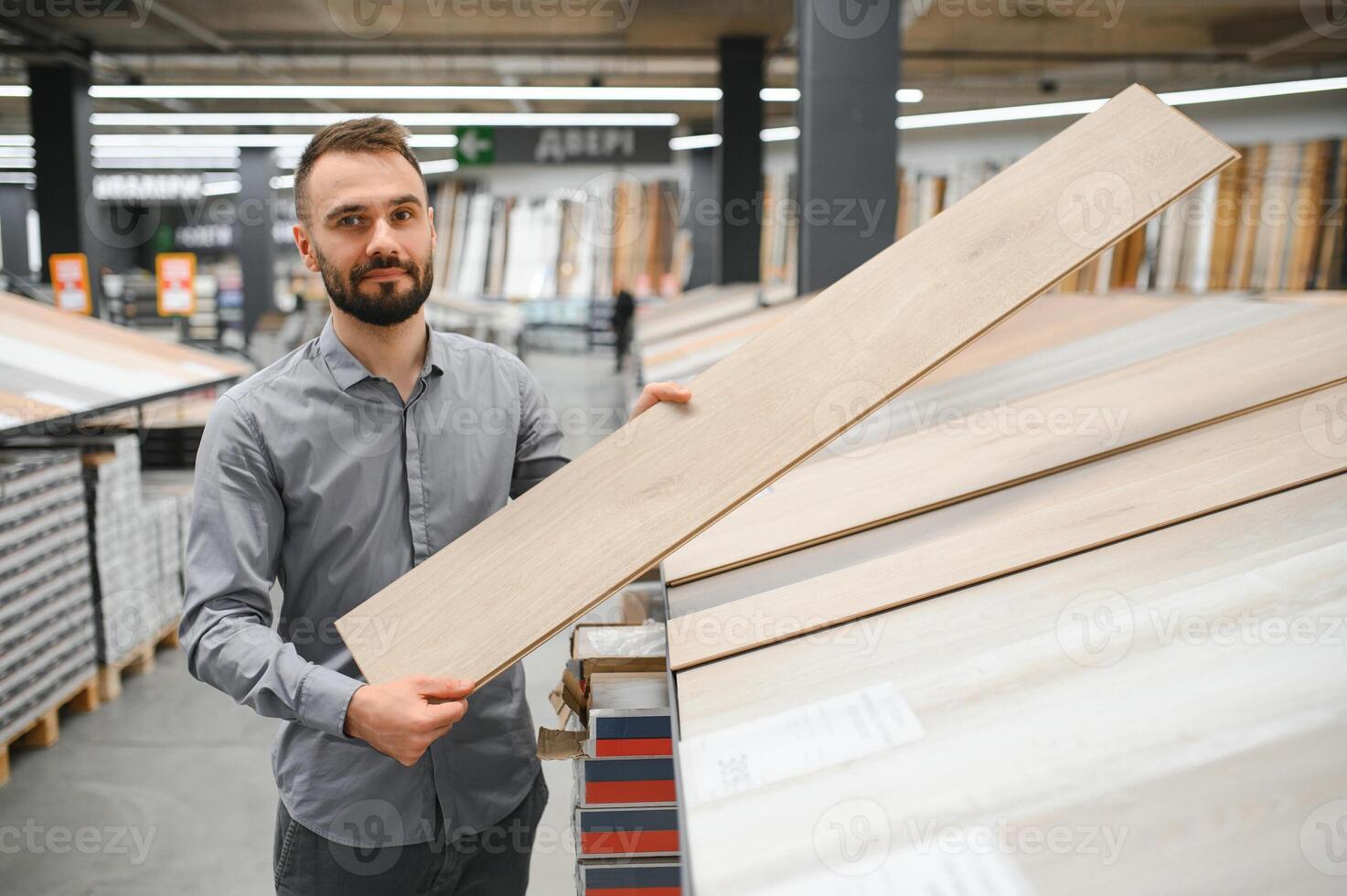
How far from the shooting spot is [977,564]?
151 centimetres

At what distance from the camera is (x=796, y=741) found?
1.14 meters

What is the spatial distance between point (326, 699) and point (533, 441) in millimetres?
645

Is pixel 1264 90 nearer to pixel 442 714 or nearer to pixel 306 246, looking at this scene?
pixel 306 246

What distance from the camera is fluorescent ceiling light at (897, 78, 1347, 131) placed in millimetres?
9805

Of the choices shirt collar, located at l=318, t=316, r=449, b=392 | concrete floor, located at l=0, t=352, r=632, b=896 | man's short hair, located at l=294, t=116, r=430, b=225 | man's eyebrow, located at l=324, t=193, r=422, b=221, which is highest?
man's short hair, located at l=294, t=116, r=430, b=225

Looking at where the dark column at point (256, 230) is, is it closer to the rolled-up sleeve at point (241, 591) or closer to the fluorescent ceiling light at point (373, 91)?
the fluorescent ceiling light at point (373, 91)

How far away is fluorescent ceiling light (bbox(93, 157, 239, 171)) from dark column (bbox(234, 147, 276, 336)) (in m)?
2.40

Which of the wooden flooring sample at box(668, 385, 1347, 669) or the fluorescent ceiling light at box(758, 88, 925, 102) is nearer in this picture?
the wooden flooring sample at box(668, 385, 1347, 669)

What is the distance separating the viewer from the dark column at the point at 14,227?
21031 mm

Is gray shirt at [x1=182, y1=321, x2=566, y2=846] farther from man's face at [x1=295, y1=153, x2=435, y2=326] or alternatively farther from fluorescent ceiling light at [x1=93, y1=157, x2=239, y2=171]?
fluorescent ceiling light at [x1=93, y1=157, x2=239, y2=171]

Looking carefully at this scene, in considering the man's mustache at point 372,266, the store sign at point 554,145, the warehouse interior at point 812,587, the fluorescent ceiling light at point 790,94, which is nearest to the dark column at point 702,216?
the fluorescent ceiling light at point 790,94

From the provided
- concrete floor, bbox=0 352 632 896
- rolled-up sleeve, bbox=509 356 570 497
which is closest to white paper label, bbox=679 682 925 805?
rolled-up sleeve, bbox=509 356 570 497

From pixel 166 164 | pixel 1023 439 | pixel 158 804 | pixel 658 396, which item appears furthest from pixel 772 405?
pixel 166 164

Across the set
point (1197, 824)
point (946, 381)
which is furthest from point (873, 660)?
point (946, 381)
